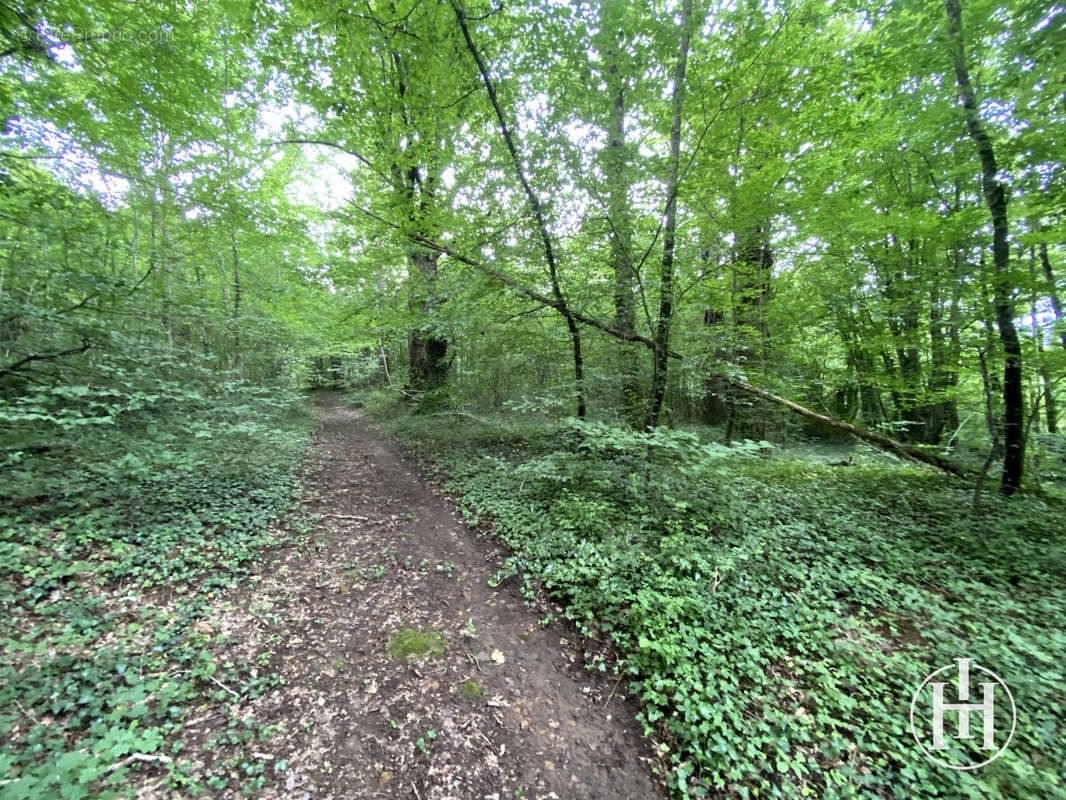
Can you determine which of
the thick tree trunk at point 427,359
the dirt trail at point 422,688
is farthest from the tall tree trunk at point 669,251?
the thick tree trunk at point 427,359

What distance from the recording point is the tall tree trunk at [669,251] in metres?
4.91

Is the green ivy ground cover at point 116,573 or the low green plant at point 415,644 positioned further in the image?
the low green plant at point 415,644

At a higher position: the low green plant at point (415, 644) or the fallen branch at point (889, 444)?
the fallen branch at point (889, 444)

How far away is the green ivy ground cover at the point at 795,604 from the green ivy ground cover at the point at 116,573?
270 cm

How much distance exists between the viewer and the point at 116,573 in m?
3.34

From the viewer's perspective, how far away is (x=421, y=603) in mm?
3725

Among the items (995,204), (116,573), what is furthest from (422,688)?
(995,204)

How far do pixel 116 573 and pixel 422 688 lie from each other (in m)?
3.01

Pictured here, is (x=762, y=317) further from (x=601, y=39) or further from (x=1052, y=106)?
(x=601, y=39)

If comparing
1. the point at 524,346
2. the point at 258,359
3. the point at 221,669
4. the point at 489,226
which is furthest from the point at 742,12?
the point at 258,359

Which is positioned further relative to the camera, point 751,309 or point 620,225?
point 751,309

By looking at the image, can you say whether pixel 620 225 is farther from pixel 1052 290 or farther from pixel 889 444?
pixel 889 444

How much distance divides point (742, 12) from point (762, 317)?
170 inches

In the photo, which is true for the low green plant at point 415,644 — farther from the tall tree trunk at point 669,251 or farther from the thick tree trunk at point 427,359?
the thick tree trunk at point 427,359
